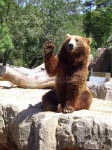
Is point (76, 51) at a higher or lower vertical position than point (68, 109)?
higher

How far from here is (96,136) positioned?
15.0 ft

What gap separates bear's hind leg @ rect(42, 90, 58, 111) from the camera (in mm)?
5164

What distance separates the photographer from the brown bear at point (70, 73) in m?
4.96

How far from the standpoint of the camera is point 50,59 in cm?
Answer: 491

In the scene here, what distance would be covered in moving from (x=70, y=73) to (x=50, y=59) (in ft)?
1.20

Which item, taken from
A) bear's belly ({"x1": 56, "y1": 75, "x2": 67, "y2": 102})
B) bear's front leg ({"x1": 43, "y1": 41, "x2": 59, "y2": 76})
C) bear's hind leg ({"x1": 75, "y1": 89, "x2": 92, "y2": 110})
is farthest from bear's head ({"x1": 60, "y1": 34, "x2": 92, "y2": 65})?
bear's hind leg ({"x1": 75, "y1": 89, "x2": 92, "y2": 110})

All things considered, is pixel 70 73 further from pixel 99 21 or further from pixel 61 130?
pixel 99 21

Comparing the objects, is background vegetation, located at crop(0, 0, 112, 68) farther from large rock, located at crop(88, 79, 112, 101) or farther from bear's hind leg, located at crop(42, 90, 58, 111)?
bear's hind leg, located at crop(42, 90, 58, 111)

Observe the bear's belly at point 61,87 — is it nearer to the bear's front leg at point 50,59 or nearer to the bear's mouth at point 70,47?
the bear's front leg at point 50,59

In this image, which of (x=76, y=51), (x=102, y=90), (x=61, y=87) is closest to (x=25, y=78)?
(x=102, y=90)

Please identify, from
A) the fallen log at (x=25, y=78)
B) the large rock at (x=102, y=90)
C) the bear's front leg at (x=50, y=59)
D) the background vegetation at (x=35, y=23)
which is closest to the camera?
the bear's front leg at (x=50, y=59)

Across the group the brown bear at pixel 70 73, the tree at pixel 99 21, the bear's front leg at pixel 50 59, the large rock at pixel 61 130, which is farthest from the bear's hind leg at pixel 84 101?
the tree at pixel 99 21

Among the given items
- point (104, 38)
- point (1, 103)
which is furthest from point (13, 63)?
point (1, 103)

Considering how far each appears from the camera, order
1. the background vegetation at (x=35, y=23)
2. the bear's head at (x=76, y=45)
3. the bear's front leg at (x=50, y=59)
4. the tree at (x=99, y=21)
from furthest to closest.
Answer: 1. the tree at (x=99, y=21)
2. the background vegetation at (x=35, y=23)
3. the bear's head at (x=76, y=45)
4. the bear's front leg at (x=50, y=59)
